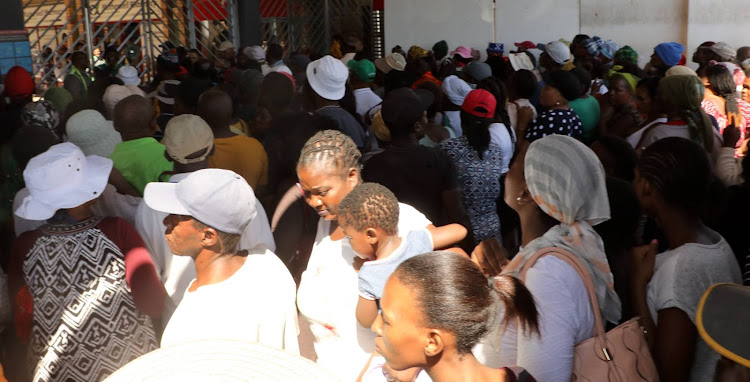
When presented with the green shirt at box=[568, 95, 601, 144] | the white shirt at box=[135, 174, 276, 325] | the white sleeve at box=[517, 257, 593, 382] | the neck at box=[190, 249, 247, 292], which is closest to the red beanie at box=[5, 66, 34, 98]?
the white shirt at box=[135, 174, 276, 325]

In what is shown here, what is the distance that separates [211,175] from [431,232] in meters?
0.83

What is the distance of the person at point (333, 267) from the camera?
8.58 ft

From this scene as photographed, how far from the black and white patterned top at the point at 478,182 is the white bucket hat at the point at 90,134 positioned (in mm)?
2102

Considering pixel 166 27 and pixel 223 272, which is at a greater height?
pixel 166 27

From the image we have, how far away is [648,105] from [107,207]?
3803 mm

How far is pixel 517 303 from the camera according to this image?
210cm

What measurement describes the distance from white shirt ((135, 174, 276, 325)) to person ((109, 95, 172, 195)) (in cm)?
73

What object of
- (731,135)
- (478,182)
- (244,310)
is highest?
(244,310)

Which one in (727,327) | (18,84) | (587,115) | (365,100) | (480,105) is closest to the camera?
(727,327)

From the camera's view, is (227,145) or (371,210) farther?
(227,145)

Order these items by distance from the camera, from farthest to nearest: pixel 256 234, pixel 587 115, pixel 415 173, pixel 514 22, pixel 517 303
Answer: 1. pixel 514 22
2. pixel 587 115
3. pixel 415 173
4. pixel 256 234
5. pixel 517 303

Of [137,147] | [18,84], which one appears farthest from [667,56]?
[18,84]

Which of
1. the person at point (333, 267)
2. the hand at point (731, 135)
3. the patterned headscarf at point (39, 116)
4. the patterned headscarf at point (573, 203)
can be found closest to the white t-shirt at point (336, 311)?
the person at point (333, 267)

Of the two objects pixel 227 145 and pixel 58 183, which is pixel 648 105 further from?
pixel 58 183
